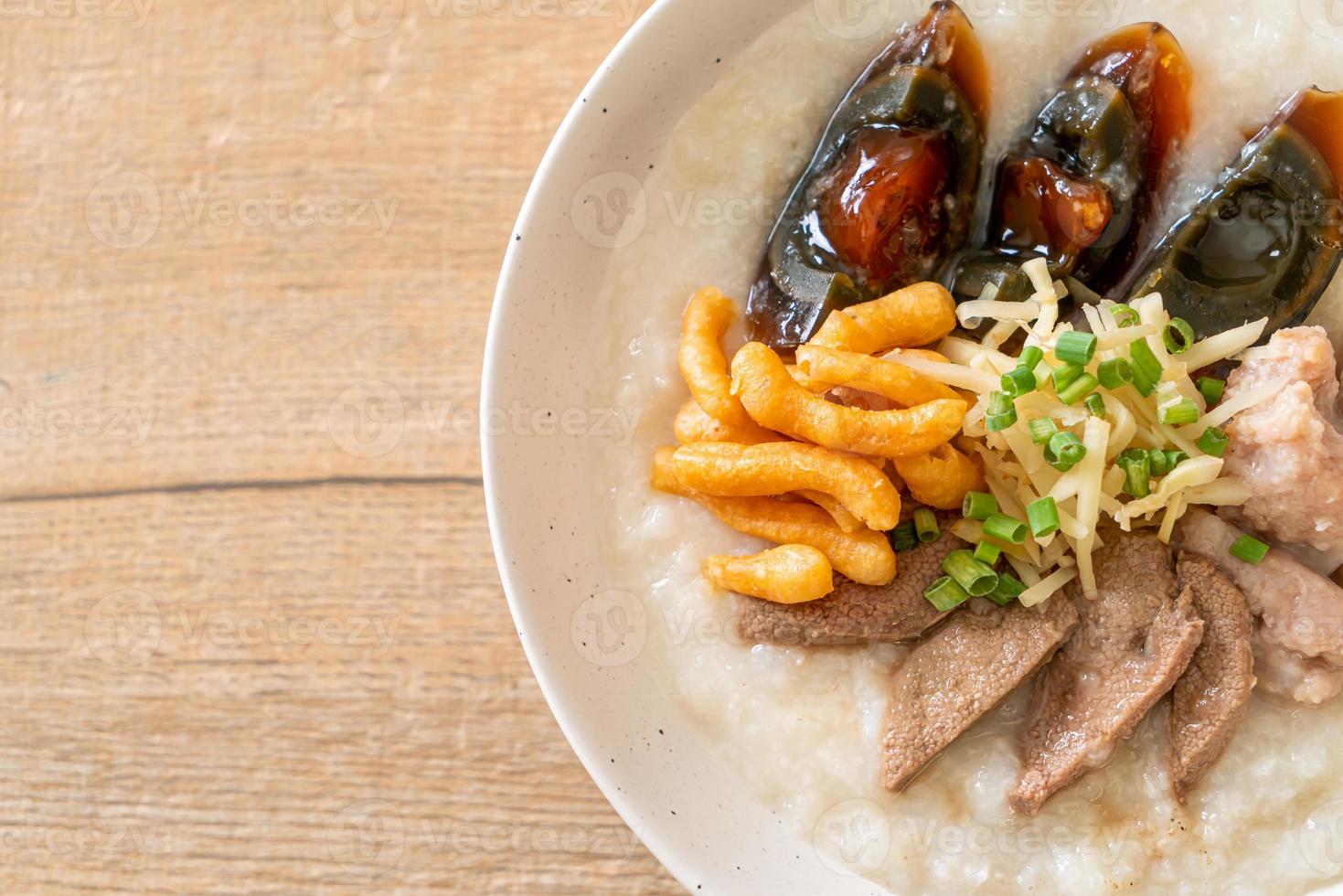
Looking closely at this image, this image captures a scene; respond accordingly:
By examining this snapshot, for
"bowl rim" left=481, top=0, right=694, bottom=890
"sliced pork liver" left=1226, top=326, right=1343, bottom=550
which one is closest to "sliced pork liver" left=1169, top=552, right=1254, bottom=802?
"sliced pork liver" left=1226, top=326, right=1343, bottom=550

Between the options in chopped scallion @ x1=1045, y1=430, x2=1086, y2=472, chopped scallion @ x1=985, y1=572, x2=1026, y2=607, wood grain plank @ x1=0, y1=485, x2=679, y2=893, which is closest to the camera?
chopped scallion @ x1=1045, y1=430, x2=1086, y2=472

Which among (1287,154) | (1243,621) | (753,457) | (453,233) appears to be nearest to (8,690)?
(453,233)

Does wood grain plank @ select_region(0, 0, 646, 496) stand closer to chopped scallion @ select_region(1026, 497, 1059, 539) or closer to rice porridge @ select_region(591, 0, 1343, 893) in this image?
rice porridge @ select_region(591, 0, 1343, 893)

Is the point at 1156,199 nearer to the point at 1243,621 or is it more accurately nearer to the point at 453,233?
the point at 1243,621

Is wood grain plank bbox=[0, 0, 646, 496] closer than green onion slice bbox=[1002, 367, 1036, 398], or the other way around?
green onion slice bbox=[1002, 367, 1036, 398]

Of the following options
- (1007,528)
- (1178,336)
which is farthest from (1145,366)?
(1007,528)

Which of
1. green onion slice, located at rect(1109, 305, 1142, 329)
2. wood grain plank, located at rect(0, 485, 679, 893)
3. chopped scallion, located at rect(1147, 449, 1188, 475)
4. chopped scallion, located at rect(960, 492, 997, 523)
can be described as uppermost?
green onion slice, located at rect(1109, 305, 1142, 329)

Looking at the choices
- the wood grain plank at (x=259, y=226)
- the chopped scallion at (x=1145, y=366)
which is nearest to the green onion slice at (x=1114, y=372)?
the chopped scallion at (x=1145, y=366)

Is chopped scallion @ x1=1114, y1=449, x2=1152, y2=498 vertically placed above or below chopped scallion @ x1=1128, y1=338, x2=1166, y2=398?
below
